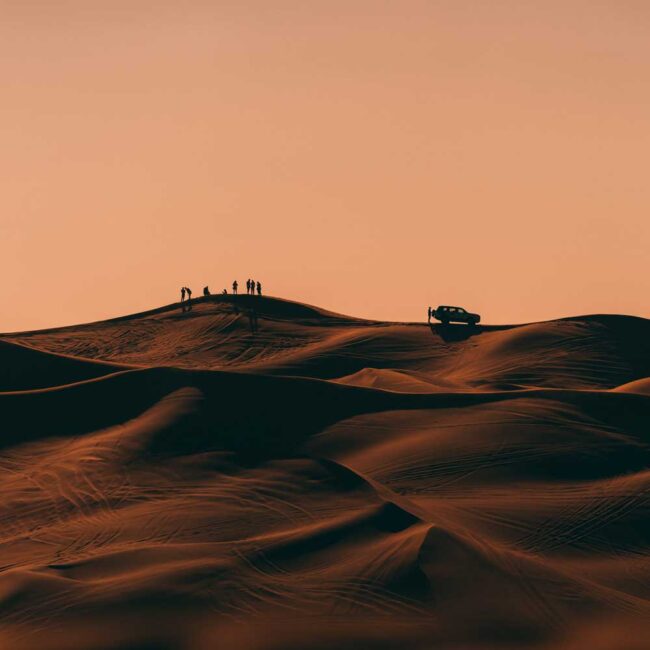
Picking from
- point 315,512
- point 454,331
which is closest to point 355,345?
point 454,331

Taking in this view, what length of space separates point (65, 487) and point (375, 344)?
22827 millimetres

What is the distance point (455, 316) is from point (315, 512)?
93.4 feet

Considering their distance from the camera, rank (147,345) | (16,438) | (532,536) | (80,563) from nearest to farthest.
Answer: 1. (80,563)
2. (532,536)
3. (16,438)
4. (147,345)

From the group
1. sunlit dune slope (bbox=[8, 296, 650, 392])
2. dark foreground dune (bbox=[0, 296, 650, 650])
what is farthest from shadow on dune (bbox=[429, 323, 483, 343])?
dark foreground dune (bbox=[0, 296, 650, 650])

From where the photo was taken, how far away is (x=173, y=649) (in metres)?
24.0

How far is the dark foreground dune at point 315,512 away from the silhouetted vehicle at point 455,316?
30.0 ft

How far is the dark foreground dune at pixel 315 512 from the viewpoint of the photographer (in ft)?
82.0

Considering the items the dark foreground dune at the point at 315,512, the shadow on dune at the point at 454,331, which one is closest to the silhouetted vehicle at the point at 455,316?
the shadow on dune at the point at 454,331

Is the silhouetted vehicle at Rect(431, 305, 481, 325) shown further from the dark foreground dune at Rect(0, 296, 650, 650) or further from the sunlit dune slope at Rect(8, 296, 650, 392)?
the dark foreground dune at Rect(0, 296, 650, 650)

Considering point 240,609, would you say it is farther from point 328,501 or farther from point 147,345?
point 147,345

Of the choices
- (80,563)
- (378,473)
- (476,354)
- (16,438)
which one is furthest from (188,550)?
(476,354)

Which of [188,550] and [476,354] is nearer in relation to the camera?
[188,550]

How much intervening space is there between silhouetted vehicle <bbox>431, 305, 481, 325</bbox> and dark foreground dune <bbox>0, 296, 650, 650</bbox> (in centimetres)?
914

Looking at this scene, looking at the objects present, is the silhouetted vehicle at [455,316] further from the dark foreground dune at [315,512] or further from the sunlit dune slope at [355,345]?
the dark foreground dune at [315,512]
